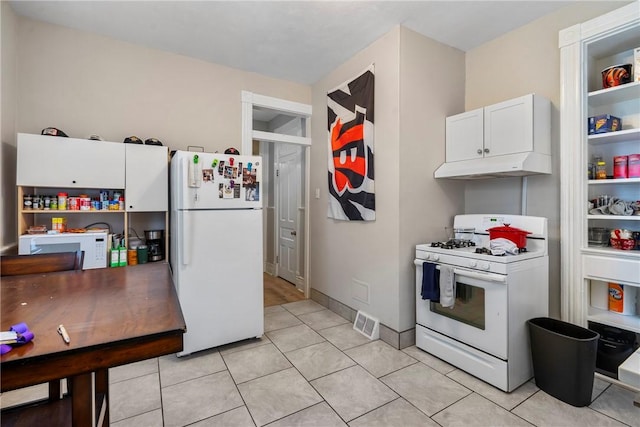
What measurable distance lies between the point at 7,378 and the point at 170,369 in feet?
5.90

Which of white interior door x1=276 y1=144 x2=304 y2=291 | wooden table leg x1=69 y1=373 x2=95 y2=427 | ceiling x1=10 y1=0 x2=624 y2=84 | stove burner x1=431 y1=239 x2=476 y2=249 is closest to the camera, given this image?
wooden table leg x1=69 y1=373 x2=95 y2=427

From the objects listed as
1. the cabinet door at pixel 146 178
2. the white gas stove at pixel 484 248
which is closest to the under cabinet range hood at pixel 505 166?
the white gas stove at pixel 484 248

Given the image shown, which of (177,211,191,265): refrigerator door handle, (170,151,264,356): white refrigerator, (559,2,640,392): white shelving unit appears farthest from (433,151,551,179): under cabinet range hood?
(177,211,191,265): refrigerator door handle

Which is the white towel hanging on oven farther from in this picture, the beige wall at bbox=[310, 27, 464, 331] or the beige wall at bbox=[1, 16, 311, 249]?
the beige wall at bbox=[1, 16, 311, 249]

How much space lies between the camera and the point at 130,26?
2639 millimetres

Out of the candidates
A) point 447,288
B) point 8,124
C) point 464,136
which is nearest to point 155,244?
point 8,124

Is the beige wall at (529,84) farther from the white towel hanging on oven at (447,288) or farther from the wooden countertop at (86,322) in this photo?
the wooden countertop at (86,322)

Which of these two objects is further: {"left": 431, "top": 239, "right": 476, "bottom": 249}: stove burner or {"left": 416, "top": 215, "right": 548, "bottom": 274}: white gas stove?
{"left": 431, "top": 239, "right": 476, "bottom": 249}: stove burner

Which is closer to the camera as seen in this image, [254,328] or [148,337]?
[148,337]

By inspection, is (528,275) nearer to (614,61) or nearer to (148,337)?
(614,61)

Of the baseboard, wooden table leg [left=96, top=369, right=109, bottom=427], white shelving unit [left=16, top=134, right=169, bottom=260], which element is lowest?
the baseboard

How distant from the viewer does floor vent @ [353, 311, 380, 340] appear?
9.17 ft

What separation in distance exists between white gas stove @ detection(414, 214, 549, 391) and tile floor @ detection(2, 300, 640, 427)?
0.41ft

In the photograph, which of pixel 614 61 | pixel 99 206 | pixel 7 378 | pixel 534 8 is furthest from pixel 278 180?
pixel 7 378
